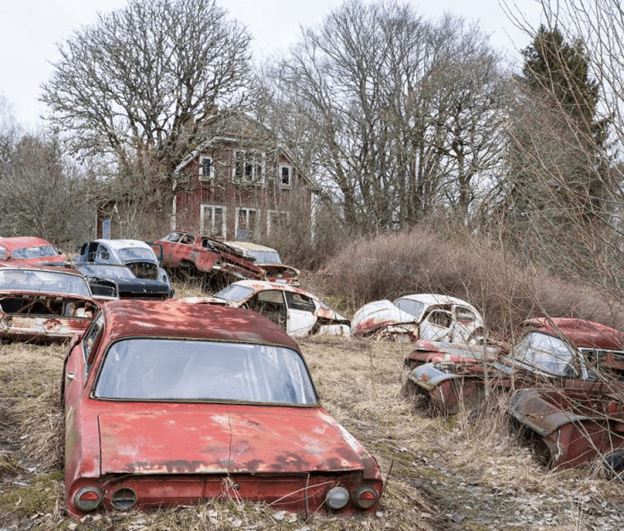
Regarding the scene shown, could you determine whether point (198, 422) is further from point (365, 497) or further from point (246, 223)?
point (246, 223)

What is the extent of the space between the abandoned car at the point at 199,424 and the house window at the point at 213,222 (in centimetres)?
2094

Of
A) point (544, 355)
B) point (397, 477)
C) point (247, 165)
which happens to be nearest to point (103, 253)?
point (544, 355)

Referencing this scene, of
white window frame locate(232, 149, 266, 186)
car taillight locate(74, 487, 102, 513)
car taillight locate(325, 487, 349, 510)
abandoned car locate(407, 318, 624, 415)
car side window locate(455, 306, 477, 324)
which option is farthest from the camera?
white window frame locate(232, 149, 266, 186)

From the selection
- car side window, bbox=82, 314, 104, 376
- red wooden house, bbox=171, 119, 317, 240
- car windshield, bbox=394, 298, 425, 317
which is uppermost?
red wooden house, bbox=171, 119, 317, 240

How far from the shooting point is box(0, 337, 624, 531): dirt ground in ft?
11.7

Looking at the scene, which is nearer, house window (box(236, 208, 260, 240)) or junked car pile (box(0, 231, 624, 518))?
junked car pile (box(0, 231, 624, 518))

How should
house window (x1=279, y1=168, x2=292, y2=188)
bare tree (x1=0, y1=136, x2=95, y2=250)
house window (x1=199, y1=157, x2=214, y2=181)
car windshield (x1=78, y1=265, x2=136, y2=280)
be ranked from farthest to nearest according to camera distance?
1. house window (x1=279, y1=168, x2=292, y2=188)
2. house window (x1=199, y1=157, x2=214, y2=181)
3. bare tree (x1=0, y1=136, x2=95, y2=250)
4. car windshield (x1=78, y1=265, x2=136, y2=280)

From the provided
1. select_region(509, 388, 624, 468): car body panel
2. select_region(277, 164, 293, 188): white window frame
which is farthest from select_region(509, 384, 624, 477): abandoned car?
select_region(277, 164, 293, 188): white window frame

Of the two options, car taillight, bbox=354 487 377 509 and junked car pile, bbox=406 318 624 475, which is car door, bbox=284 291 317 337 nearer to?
junked car pile, bbox=406 318 624 475

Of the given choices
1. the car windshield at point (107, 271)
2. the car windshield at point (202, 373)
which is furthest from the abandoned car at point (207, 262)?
the car windshield at point (202, 373)

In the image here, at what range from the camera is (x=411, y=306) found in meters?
14.6

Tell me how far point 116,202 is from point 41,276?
1613 centimetres

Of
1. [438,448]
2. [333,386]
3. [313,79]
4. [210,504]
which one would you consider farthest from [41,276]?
[313,79]

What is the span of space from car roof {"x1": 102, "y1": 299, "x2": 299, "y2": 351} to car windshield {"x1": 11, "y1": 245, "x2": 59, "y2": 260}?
40.0 ft
